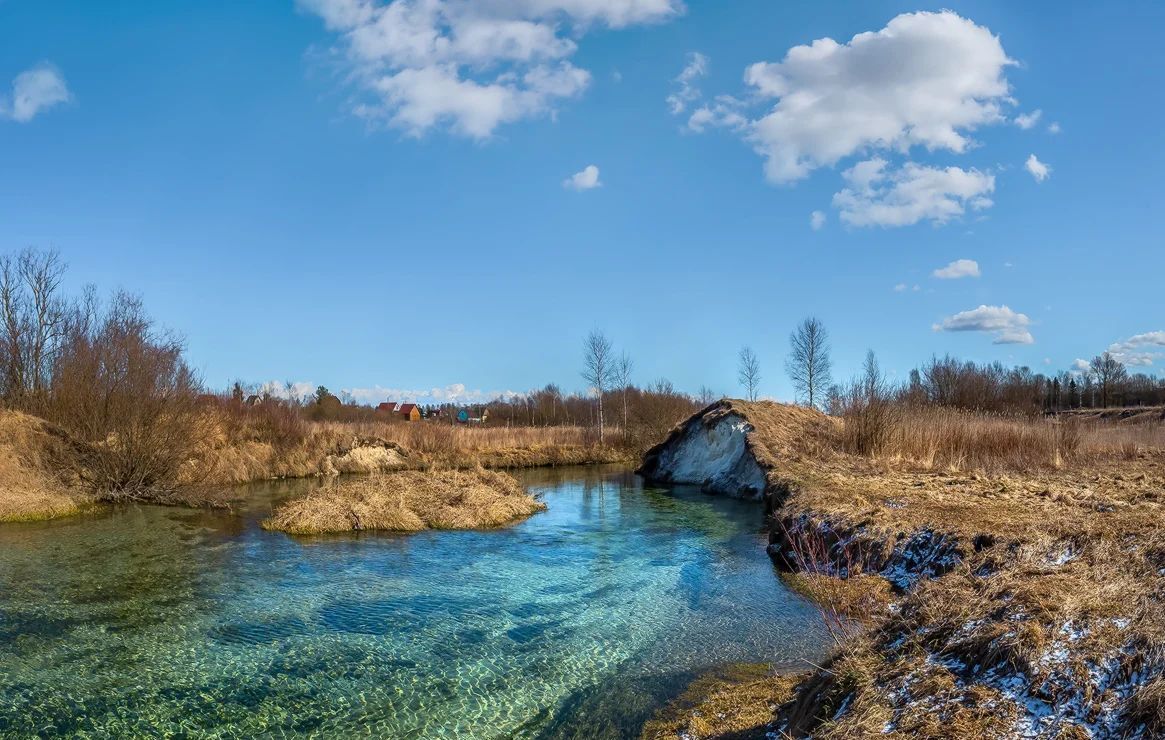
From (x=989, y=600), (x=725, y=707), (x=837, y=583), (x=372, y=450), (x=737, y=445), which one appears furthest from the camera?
(x=372, y=450)

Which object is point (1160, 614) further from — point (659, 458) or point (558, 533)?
point (659, 458)

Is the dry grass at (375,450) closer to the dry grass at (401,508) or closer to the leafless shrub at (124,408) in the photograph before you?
the leafless shrub at (124,408)

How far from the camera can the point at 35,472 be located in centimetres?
1850

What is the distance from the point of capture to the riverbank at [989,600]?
398cm

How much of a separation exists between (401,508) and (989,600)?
44.8 ft

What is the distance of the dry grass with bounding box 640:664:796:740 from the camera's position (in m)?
5.51

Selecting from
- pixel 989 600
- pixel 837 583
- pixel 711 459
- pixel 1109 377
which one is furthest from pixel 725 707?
pixel 1109 377

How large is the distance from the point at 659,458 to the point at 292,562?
21.7 m

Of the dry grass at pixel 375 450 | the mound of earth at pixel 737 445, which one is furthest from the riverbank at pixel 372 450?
the mound of earth at pixel 737 445

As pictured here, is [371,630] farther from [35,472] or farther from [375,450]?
[375,450]

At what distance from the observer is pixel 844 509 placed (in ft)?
40.5

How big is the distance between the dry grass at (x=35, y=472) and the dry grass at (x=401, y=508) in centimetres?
535

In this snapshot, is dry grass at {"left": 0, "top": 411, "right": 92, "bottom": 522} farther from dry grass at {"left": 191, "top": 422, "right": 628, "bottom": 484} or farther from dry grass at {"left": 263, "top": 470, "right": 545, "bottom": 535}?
dry grass at {"left": 263, "top": 470, "right": 545, "bottom": 535}

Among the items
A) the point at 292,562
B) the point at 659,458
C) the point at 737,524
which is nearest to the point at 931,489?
the point at 737,524
